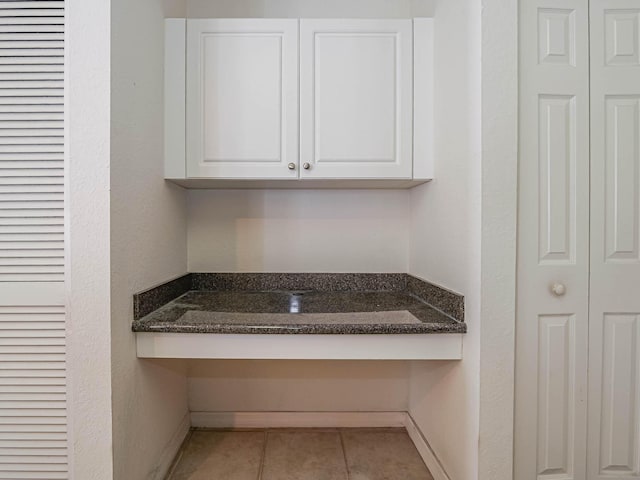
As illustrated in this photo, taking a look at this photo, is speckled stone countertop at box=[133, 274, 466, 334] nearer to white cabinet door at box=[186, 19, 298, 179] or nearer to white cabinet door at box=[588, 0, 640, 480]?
white cabinet door at box=[588, 0, 640, 480]

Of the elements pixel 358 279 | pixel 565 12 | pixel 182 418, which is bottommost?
pixel 182 418

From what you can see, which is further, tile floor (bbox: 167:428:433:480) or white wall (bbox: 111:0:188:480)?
tile floor (bbox: 167:428:433:480)

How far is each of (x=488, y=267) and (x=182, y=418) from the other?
1708mm

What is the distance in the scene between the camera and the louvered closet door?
132 cm

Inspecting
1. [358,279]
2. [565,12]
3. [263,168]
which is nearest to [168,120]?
[263,168]

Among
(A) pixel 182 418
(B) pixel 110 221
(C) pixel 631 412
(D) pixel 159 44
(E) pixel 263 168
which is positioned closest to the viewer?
(B) pixel 110 221

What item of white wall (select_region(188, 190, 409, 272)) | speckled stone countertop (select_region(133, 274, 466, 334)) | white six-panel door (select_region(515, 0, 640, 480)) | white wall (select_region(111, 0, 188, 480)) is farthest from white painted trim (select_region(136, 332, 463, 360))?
white wall (select_region(188, 190, 409, 272))

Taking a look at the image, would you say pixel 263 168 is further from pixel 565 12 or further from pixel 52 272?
pixel 565 12

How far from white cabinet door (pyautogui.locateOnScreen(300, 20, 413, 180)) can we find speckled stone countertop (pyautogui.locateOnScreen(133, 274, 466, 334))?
604mm

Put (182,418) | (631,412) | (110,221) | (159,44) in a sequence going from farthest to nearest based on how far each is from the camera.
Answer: (182,418), (159,44), (631,412), (110,221)

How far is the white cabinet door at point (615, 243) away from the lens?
4.15 feet

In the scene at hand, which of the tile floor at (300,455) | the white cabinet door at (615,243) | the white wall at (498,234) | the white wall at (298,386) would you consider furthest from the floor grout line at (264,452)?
the white cabinet door at (615,243)

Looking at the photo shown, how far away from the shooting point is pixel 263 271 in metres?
2.03

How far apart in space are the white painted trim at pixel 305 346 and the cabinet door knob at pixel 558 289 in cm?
36
